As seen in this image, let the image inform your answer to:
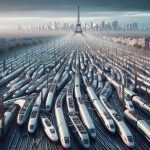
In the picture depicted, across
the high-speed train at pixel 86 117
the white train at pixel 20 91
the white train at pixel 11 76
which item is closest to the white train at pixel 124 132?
the high-speed train at pixel 86 117

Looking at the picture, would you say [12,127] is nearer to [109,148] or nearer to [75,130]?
[75,130]

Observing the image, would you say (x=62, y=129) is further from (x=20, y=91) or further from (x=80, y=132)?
(x=20, y=91)

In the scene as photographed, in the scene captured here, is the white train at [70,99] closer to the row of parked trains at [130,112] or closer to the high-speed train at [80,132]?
the high-speed train at [80,132]

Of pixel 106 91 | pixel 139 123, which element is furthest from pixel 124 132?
pixel 106 91

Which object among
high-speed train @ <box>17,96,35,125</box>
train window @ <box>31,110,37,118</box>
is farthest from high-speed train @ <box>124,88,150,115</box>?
train window @ <box>31,110,37,118</box>

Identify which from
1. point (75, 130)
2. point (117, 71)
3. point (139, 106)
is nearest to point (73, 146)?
point (75, 130)

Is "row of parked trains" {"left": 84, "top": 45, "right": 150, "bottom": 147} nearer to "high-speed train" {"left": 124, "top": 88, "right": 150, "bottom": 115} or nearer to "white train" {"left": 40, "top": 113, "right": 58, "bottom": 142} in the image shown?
"high-speed train" {"left": 124, "top": 88, "right": 150, "bottom": 115}
